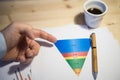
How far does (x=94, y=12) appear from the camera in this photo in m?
0.78

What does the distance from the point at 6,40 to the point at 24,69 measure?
0.33 ft

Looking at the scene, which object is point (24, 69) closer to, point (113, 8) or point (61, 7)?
point (61, 7)

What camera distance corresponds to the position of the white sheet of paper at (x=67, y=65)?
0.70 m

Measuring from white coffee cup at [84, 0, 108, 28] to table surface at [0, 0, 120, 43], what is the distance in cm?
4

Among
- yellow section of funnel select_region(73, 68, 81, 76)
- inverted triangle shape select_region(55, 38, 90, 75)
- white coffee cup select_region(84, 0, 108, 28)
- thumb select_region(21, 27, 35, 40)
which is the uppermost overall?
white coffee cup select_region(84, 0, 108, 28)

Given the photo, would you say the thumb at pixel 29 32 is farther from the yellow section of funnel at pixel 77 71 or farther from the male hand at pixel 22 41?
the yellow section of funnel at pixel 77 71

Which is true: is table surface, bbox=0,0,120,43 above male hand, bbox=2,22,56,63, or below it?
above

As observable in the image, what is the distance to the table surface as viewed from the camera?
2.66ft

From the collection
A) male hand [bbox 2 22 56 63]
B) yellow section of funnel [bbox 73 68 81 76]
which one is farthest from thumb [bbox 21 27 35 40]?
yellow section of funnel [bbox 73 68 81 76]

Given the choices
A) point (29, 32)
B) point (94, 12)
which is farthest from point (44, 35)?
point (94, 12)

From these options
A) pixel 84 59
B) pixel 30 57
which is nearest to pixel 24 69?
pixel 30 57

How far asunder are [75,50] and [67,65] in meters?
0.06

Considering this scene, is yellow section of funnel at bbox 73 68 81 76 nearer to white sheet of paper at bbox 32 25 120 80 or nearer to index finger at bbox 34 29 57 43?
white sheet of paper at bbox 32 25 120 80

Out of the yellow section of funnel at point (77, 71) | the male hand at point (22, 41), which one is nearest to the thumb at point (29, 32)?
the male hand at point (22, 41)
